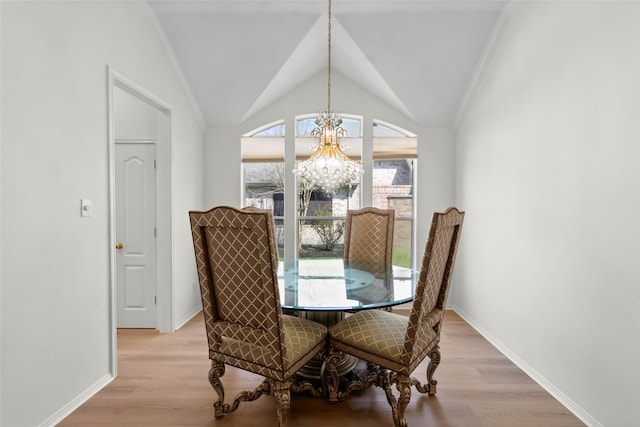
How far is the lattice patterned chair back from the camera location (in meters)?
3.05

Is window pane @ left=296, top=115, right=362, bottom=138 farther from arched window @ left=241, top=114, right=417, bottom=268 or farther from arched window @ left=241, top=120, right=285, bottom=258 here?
arched window @ left=241, top=120, right=285, bottom=258

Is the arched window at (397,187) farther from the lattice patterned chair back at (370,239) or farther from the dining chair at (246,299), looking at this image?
the dining chair at (246,299)

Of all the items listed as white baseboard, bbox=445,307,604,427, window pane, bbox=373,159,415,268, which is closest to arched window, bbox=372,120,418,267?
window pane, bbox=373,159,415,268

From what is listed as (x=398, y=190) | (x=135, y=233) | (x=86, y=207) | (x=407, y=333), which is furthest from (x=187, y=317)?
(x=398, y=190)

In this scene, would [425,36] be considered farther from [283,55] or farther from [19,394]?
[19,394]

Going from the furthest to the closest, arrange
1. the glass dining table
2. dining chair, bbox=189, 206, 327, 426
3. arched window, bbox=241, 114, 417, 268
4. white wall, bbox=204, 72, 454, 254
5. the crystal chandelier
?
arched window, bbox=241, 114, 417, 268
white wall, bbox=204, 72, 454, 254
the crystal chandelier
the glass dining table
dining chair, bbox=189, 206, 327, 426

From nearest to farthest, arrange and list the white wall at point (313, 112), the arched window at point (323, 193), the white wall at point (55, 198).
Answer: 1. the white wall at point (55, 198)
2. the white wall at point (313, 112)
3. the arched window at point (323, 193)

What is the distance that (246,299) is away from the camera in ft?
5.50

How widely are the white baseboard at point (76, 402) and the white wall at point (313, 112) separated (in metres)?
2.27

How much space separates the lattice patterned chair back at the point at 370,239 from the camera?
305 centimetres

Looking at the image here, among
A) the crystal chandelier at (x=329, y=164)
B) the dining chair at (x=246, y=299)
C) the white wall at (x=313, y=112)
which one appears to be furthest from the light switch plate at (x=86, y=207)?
the white wall at (x=313, y=112)

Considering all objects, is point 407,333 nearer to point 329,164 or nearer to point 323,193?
point 329,164

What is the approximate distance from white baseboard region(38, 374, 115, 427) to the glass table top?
57.0 inches

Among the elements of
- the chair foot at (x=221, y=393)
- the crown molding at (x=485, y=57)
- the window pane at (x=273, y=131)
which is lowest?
the chair foot at (x=221, y=393)
